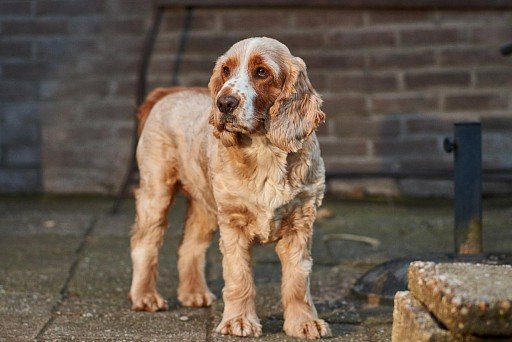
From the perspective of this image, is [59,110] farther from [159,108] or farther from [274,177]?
[274,177]

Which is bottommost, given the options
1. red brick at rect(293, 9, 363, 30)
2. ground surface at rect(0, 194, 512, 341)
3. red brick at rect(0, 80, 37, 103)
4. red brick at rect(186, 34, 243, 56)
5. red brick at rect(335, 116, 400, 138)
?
ground surface at rect(0, 194, 512, 341)

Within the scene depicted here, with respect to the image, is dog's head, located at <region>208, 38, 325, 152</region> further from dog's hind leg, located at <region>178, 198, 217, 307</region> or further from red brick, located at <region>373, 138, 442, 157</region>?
red brick, located at <region>373, 138, 442, 157</region>

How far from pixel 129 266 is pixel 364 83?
340 centimetres

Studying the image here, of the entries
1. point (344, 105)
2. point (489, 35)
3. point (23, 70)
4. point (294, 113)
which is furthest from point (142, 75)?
point (294, 113)

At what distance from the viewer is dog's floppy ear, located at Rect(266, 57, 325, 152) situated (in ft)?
17.1

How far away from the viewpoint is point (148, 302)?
602 centimetres

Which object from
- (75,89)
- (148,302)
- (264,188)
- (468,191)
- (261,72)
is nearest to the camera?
(261,72)

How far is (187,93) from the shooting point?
6.33 meters

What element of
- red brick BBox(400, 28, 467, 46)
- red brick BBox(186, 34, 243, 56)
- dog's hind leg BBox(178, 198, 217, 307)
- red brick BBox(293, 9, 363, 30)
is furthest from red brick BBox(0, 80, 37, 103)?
dog's hind leg BBox(178, 198, 217, 307)

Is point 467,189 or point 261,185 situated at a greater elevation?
point 261,185

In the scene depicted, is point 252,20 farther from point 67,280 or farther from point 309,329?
point 309,329

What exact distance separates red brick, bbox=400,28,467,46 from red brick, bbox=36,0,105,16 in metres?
2.77

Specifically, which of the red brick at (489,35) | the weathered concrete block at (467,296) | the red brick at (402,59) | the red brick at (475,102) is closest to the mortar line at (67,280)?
the weathered concrete block at (467,296)

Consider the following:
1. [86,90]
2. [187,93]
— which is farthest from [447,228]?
[86,90]
